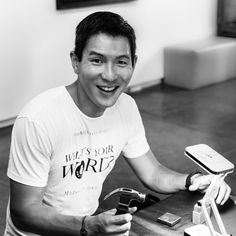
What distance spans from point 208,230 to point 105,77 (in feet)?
2.04

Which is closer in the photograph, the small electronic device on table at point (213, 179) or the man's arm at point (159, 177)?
the small electronic device on table at point (213, 179)

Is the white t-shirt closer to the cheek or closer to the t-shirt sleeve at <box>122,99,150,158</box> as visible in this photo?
the t-shirt sleeve at <box>122,99,150,158</box>

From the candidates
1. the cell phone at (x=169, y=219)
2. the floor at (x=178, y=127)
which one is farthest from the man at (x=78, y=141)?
the floor at (x=178, y=127)

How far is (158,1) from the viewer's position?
6.40 meters

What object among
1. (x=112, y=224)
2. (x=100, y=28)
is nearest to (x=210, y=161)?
(x=112, y=224)

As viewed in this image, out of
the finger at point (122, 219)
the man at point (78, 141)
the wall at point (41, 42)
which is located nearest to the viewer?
the finger at point (122, 219)

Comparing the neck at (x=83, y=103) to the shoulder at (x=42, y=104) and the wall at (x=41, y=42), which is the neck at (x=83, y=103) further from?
→ the wall at (x=41, y=42)

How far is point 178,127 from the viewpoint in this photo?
525 centimetres

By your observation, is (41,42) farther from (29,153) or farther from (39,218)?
(39,218)

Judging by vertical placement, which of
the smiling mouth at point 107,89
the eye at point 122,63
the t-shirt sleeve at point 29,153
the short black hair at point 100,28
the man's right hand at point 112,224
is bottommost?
the man's right hand at point 112,224

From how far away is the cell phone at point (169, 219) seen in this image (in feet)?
5.83

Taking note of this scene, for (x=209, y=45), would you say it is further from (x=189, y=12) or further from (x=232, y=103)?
(x=232, y=103)

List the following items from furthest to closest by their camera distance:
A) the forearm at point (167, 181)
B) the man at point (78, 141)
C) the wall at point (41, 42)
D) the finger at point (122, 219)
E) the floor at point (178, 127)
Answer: the wall at point (41, 42)
the floor at point (178, 127)
the forearm at point (167, 181)
the man at point (78, 141)
the finger at point (122, 219)

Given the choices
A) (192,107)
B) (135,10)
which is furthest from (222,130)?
(135,10)
